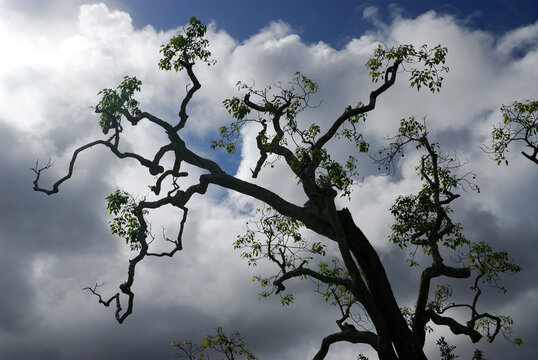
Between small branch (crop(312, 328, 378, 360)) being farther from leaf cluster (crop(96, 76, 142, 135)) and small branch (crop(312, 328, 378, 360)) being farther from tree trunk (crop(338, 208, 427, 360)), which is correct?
leaf cluster (crop(96, 76, 142, 135))

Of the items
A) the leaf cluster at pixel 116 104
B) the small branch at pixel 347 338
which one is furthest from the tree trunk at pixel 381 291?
the leaf cluster at pixel 116 104

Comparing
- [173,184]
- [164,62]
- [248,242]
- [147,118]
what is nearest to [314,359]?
[248,242]

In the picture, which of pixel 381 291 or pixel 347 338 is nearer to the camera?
pixel 381 291

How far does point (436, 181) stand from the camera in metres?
13.7

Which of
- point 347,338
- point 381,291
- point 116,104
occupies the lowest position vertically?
point 347,338

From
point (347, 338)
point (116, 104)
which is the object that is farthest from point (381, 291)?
point (116, 104)

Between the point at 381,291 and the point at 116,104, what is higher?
the point at 116,104

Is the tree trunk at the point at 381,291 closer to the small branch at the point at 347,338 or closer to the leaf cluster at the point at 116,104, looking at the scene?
the small branch at the point at 347,338

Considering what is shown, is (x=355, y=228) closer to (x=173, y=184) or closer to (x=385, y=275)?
(x=385, y=275)

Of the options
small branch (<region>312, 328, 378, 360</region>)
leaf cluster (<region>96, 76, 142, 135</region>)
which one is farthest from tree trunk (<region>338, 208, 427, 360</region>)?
leaf cluster (<region>96, 76, 142, 135</region>)

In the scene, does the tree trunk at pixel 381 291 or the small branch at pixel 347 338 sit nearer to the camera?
the tree trunk at pixel 381 291

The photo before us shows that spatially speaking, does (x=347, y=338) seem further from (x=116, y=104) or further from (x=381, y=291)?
(x=116, y=104)

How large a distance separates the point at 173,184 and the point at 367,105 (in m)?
5.90

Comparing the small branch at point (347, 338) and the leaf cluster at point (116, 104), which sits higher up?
the leaf cluster at point (116, 104)
